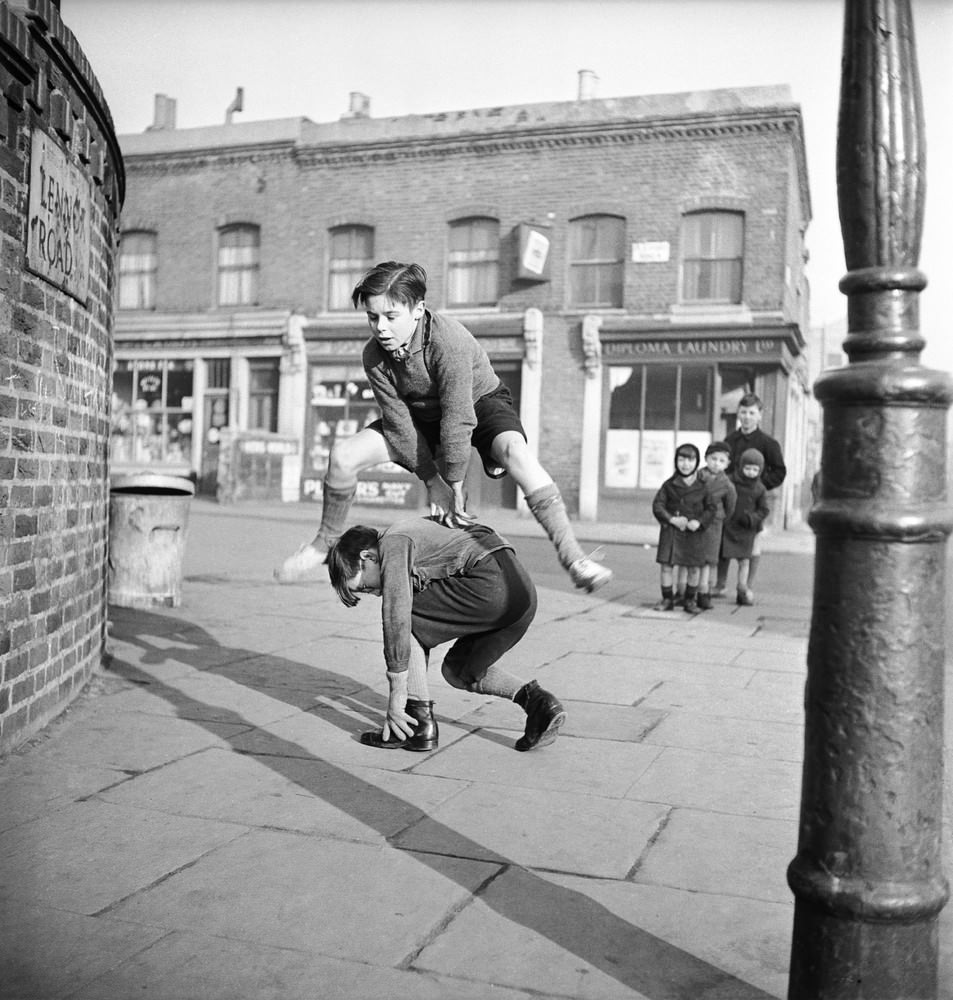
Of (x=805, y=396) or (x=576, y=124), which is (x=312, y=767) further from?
(x=805, y=396)

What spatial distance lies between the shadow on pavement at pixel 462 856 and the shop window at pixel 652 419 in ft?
51.0

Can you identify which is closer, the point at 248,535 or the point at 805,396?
the point at 248,535

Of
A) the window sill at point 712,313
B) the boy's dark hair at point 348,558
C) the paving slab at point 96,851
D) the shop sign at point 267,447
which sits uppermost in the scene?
the window sill at point 712,313

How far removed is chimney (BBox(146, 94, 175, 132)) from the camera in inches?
1099

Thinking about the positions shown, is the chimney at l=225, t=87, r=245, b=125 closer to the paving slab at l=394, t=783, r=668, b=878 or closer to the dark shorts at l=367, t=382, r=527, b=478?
the dark shorts at l=367, t=382, r=527, b=478

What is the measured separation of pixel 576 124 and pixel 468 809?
19905 mm

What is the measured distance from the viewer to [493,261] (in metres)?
22.7

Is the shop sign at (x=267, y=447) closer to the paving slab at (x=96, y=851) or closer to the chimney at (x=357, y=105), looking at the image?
the chimney at (x=357, y=105)

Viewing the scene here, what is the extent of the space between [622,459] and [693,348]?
2454 mm

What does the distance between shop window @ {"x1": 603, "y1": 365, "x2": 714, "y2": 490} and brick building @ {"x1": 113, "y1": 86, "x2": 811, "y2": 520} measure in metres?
0.04

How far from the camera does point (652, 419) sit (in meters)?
21.4

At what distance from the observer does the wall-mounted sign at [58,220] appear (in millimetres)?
4309

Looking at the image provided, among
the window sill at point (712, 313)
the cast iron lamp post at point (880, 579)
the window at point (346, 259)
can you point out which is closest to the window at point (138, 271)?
the window at point (346, 259)

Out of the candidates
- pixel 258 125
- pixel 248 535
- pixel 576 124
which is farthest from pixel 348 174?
pixel 248 535
